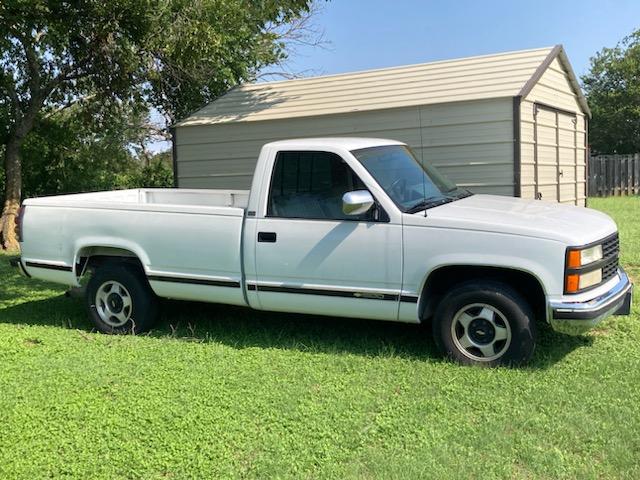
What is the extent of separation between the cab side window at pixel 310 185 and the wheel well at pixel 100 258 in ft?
5.54

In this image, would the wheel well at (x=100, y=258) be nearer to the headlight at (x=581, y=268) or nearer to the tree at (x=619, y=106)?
the headlight at (x=581, y=268)

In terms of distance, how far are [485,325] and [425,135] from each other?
556 cm

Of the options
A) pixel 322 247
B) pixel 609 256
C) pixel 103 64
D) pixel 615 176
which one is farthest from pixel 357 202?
pixel 615 176

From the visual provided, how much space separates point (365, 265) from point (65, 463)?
2.58 metres

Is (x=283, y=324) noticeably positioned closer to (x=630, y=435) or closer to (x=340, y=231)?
(x=340, y=231)

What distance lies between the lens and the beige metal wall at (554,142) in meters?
9.76

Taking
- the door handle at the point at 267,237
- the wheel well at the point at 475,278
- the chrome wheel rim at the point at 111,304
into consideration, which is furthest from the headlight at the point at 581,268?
the chrome wheel rim at the point at 111,304

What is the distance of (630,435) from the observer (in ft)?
12.3

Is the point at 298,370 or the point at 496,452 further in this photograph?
the point at 298,370

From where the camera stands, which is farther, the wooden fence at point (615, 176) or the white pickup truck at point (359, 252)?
the wooden fence at point (615, 176)

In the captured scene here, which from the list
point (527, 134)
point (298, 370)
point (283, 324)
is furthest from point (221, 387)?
point (527, 134)

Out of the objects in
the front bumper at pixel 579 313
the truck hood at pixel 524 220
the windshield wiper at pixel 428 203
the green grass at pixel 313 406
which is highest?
the windshield wiper at pixel 428 203

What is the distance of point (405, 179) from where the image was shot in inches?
217

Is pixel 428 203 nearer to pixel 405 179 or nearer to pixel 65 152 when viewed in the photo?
pixel 405 179
